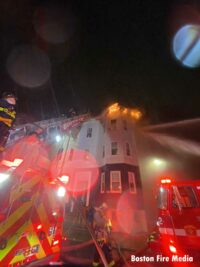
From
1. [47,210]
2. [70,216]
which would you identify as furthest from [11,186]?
[70,216]

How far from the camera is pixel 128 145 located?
17.5 metres

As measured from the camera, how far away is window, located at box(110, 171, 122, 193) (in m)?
15.1

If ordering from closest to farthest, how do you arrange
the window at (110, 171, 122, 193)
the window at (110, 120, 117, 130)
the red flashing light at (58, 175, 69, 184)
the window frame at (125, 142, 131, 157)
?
the red flashing light at (58, 175, 69, 184), the window at (110, 171, 122, 193), the window frame at (125, 142, 131, 157), the window at (110, 120, 117, 130)

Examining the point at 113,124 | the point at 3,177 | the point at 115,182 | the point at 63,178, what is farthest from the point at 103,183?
the point at 3,177

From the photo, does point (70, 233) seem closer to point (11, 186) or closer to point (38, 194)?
point (38, 194)

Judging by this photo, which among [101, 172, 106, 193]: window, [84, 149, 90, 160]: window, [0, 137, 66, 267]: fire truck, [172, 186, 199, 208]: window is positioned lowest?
[0, 137, 66, 267]: fire truck

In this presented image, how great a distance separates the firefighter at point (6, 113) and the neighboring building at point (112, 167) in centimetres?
947

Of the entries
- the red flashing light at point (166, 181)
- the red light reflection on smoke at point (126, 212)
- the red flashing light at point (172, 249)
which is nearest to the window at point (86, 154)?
the red light reflection on smoke at point (126, 212)

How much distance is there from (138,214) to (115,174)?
11.8ft

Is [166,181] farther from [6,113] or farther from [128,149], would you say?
[128,149]

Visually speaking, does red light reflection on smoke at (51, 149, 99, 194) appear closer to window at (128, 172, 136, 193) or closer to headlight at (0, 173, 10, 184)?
window at (128, 172, 136, 193)

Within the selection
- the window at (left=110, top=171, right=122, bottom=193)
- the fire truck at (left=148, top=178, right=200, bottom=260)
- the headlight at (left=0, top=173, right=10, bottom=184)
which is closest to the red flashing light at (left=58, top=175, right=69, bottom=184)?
the headlight at (left=0, top=173, right=10, bottom=184)

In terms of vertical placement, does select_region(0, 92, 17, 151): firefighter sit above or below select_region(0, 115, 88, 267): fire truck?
Result: above

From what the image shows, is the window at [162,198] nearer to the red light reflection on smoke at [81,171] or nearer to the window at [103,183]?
the window at [103,183]
